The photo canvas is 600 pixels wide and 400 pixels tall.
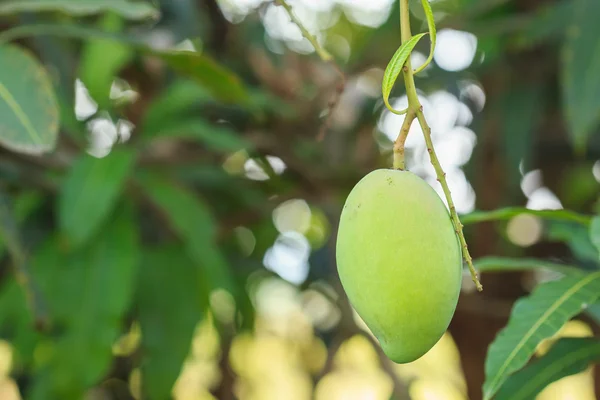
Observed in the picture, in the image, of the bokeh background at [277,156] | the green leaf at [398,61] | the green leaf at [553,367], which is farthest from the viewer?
the bokeh background at [277,156]

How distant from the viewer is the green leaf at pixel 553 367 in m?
0.57

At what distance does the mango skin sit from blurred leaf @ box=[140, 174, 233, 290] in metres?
0.59

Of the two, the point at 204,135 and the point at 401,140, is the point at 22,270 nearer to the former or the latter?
the point at 204,135

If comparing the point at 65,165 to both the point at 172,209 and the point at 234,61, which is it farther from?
the point at 234,61

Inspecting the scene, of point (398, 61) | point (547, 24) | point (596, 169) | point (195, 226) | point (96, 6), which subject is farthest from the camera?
point (596, 169)

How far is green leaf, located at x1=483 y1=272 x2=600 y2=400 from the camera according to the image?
46cm

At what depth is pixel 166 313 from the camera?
3.22 ft

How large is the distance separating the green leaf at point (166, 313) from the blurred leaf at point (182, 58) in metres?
0.28

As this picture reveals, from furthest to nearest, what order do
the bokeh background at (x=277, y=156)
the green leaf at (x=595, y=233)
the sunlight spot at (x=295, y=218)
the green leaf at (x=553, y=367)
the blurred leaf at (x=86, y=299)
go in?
the sunlight spot at (x=295, y=218) → the bokeh background at (x=277, y=156) → the blurred leaf at (x=86, y=299) → the green leaf at (x=553, y=367) → the green leaf at (x=595, y=233)

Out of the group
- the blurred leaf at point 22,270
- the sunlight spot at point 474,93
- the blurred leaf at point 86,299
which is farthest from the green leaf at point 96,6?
the sunlight spot at point 474,93

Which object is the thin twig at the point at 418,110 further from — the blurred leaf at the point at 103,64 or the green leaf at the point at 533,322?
the blurred leaf at the point at 103,64

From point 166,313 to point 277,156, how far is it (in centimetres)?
33

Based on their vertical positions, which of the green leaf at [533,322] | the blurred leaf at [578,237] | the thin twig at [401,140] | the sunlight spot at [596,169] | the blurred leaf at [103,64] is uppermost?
the thin twig at [401,140]

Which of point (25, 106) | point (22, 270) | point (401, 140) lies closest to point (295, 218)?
point (22, 270)
